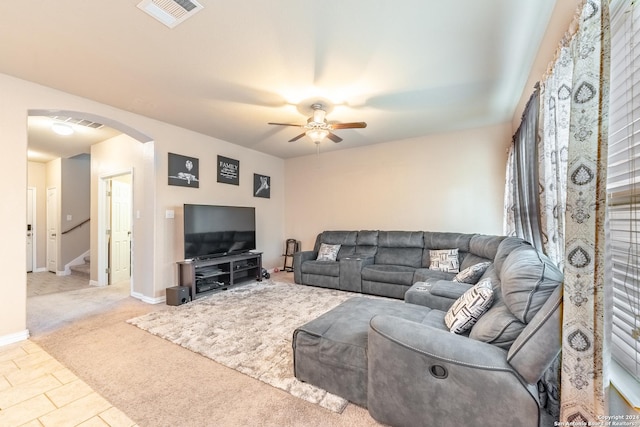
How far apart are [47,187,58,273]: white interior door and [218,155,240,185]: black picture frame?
4.39m

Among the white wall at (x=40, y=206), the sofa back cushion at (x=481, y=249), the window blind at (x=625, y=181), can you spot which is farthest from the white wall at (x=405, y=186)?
the white wall at (x=40, y=206)

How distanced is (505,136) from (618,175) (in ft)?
11.4

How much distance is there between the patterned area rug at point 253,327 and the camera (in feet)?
6.52

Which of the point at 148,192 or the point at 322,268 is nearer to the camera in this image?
the point at 148,192

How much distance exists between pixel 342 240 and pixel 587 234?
4.17 meters

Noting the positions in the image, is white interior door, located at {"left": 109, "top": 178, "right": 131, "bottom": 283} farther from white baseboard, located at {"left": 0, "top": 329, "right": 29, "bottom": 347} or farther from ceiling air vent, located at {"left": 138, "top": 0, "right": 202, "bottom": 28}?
ceiling air vent, located at {"left": 138, "top": 0, "right": 202, "bottom": 28}

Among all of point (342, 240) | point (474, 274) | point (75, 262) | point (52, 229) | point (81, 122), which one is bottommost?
point (75, 262)

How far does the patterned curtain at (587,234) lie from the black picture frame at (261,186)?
16.4 ft

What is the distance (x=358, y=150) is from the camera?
5320 mm

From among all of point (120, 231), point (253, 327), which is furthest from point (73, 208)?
point (253, 327)

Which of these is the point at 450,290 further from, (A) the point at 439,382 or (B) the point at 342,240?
(B) the point at 342,240

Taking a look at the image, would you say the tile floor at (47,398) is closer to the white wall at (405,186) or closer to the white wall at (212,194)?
the white wall at (212,194)

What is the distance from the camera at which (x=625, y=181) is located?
110cm

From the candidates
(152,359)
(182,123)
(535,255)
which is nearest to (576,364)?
(535,255)
